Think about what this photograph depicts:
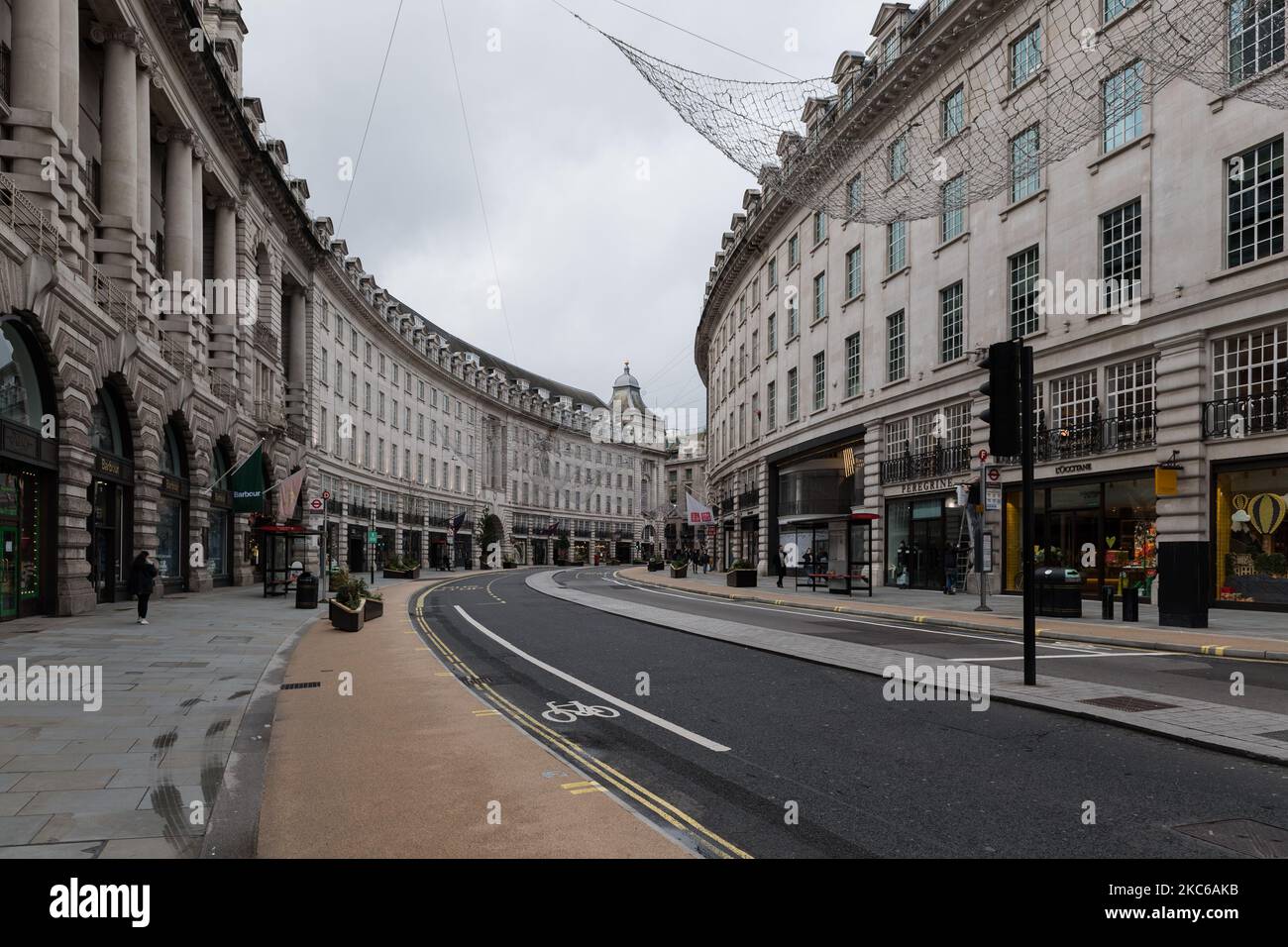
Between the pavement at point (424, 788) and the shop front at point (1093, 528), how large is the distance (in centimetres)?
1897

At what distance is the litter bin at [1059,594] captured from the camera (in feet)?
63.1

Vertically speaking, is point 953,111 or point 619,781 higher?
point 953,111

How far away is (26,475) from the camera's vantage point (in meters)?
18.5

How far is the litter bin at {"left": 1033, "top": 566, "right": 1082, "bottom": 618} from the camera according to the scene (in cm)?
1922

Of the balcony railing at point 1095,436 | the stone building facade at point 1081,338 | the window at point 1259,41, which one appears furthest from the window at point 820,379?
the window at point 1259,41

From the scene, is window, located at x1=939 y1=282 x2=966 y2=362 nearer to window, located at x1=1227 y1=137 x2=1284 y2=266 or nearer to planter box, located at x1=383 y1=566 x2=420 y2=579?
window, located at x1=1227 y1=137 x2=1284 y2=266

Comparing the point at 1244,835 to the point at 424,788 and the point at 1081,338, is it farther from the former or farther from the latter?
the point at 1081,338

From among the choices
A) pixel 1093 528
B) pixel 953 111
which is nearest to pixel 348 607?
pixel 1093 528

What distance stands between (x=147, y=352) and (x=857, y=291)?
27058 millimetres

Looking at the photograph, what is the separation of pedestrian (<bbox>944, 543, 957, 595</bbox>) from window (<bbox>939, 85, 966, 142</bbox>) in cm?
1403

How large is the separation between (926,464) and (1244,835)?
27.6m
